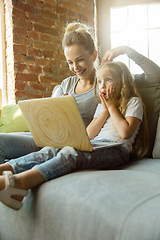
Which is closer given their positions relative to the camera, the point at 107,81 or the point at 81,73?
the point at 107,81

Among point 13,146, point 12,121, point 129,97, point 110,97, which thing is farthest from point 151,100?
point 12,121

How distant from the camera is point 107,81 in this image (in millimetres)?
1215

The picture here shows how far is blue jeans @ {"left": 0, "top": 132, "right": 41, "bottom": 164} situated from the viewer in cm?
114

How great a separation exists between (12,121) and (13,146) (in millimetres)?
1009

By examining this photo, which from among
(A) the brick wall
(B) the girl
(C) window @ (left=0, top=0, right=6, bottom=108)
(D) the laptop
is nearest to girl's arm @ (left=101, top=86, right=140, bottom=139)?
(B) the girl

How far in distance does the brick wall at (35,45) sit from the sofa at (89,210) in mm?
1863

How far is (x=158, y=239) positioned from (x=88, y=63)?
1174mm

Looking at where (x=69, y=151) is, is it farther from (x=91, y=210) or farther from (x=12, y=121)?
(x=12, y=121)

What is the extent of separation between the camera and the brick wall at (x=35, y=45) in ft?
8.15

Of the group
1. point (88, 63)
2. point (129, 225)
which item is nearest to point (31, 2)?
point (88, 63)

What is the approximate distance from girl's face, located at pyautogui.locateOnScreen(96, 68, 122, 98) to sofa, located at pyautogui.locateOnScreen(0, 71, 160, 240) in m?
0.55

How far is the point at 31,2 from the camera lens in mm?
2572

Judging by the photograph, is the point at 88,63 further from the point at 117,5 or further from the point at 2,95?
the point at 117,5

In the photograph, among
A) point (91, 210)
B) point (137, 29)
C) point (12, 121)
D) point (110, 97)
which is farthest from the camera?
point (137, 29)
